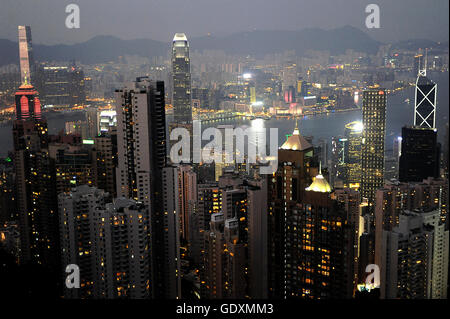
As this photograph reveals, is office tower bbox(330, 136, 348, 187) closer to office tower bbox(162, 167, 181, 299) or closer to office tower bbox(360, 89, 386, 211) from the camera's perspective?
office tower bbox(360, 89, 386, 211)

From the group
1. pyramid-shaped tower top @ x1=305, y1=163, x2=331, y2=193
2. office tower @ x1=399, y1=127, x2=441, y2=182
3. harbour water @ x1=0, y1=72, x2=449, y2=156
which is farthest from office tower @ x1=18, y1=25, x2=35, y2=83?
office tower @ x1=399, y1=127, x2=441, y2=182

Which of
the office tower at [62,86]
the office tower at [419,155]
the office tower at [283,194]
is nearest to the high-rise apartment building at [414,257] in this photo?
the office tower at [283,194]

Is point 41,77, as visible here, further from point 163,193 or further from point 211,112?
point 211,112

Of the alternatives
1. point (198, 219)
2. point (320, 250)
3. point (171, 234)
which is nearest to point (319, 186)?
point (320, 250)

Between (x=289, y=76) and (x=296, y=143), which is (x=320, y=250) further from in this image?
(x=289, y=76)

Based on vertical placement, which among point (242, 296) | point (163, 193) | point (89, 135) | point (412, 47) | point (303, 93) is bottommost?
point (242, 296)
